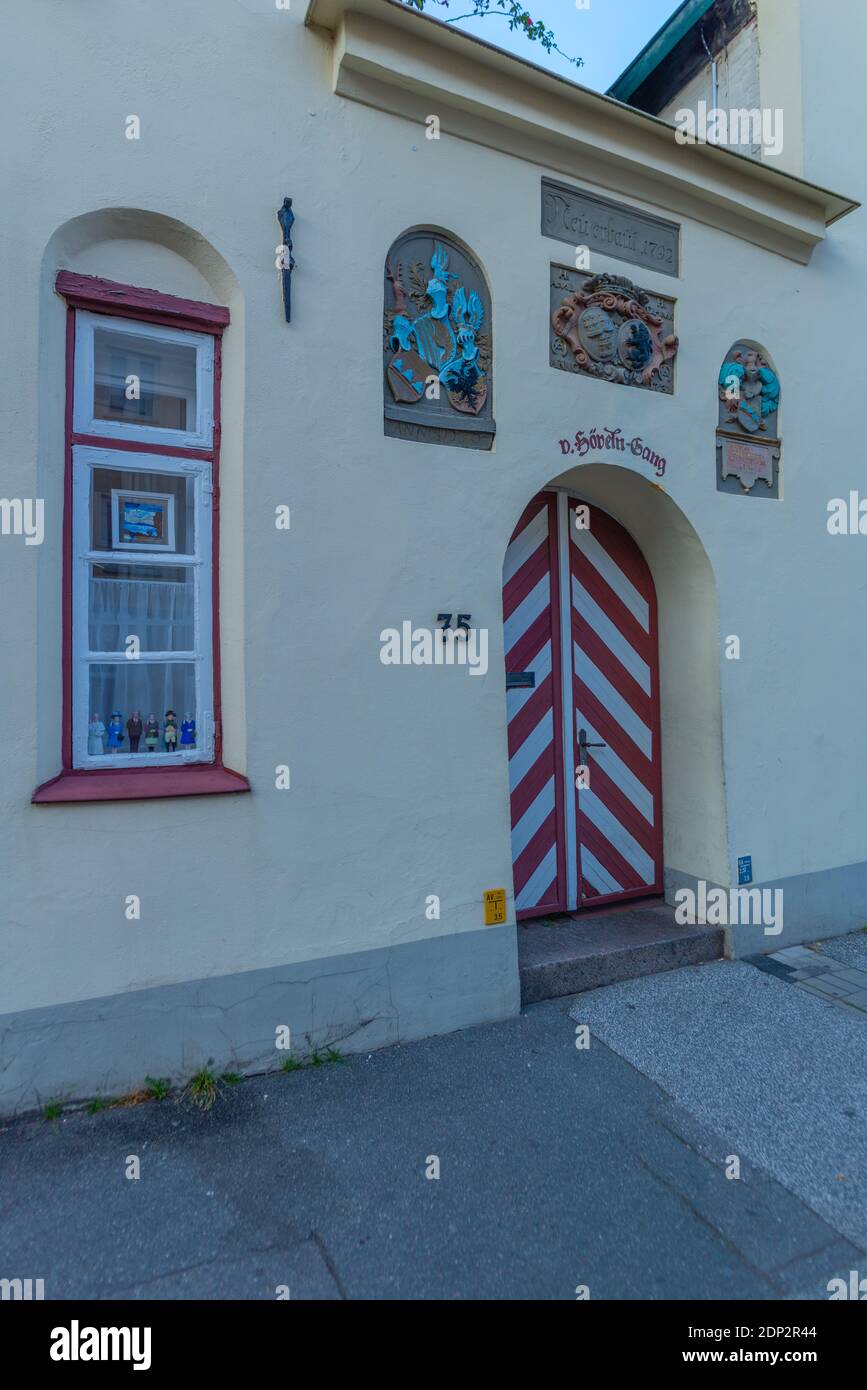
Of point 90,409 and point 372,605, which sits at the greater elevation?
point 90,409

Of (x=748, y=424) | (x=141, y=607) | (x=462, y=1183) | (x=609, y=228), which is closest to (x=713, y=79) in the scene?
(x=609, y=228)

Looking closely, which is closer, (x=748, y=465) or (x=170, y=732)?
(x=170, y=732)

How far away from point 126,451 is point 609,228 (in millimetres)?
3038

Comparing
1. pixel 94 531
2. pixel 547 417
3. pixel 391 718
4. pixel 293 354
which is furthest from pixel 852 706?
pixel 94 531

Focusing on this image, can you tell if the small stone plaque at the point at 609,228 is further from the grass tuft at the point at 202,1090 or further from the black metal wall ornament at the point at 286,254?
the grass tuft at the point at 202,1090

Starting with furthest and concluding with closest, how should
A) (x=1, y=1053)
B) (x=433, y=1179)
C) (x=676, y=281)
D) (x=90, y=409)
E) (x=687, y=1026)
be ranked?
1. (x=676, y=281)
2. (x=687, y=1026)
3. (x=90, y=409)
4. (x=1, y=1053)
5. (x=433, y=1179)

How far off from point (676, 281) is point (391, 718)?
325 cm

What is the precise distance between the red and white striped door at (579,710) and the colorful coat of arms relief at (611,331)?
31.7 inches

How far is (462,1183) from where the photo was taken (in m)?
2.70

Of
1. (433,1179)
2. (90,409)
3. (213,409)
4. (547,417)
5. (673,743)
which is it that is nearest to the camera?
(433,1179)

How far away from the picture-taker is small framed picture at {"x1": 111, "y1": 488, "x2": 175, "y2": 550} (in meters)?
3.32

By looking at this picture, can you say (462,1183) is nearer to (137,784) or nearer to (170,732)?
(137,784)

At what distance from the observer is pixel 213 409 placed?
11.4 feet

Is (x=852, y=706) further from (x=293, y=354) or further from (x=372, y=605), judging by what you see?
(x=293, y=354)
